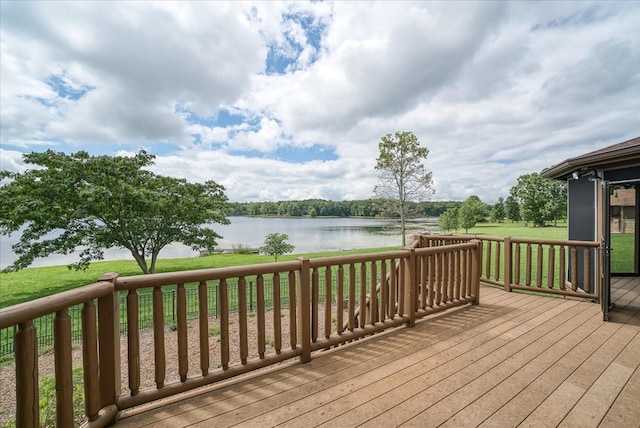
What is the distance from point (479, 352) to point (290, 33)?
9.03 metres

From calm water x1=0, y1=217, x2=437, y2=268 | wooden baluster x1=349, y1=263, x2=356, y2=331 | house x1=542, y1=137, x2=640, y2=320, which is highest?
house x1=542, y1=137, x2=640, y2=320

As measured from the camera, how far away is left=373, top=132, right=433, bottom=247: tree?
61.9 ft

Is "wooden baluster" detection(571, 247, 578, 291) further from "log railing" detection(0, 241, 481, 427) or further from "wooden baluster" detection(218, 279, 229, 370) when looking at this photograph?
"wooden baluster" detection(218, 279, 229, 370)

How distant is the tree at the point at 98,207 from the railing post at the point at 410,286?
33.0 feet

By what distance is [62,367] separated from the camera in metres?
1.41

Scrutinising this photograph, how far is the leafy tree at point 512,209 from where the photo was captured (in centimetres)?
4619

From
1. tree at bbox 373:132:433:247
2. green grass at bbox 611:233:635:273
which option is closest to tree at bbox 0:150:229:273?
tree at bbox 373:132:433:247

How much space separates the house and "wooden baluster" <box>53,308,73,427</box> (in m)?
5.27

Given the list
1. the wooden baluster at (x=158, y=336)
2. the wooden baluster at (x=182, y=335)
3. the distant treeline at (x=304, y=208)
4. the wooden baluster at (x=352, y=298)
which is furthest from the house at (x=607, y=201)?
the distant treeline at (x=304, y=208)

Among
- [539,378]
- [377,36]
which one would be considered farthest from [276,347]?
[377,36]

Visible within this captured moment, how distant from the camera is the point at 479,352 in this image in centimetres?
265

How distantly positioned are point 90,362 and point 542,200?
4371 centimetres

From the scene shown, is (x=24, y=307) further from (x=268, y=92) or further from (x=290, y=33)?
(x=268, y=92)

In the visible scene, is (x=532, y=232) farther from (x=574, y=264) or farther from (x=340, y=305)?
(x=340, y=305)
